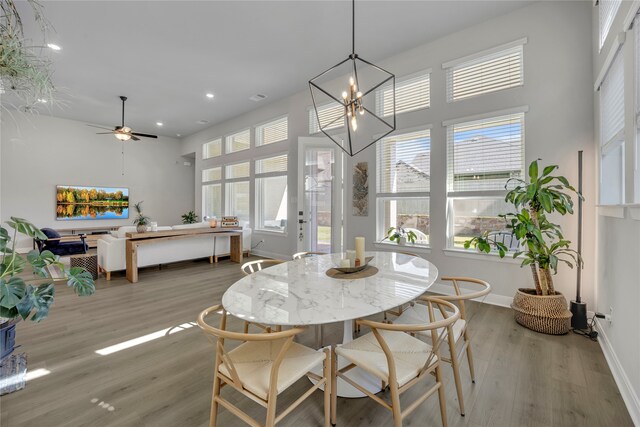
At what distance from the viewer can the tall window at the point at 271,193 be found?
20.9 feet

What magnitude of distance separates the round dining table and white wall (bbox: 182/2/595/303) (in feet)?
5.58

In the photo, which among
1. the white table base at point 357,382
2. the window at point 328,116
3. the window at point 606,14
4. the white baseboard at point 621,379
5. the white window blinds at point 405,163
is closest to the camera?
the white baseboard at point 621,379

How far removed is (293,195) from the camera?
5855mm

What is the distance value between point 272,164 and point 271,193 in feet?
2.24

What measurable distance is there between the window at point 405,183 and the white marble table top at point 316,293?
1971mm

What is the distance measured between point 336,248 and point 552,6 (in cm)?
407

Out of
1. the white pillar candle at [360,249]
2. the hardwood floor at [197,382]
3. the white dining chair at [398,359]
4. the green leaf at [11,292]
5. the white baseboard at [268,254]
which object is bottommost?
the hardwood floor at [197,382]

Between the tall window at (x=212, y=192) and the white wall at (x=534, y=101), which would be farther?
the tall window at (x=212, y=192)

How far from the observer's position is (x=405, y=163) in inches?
170

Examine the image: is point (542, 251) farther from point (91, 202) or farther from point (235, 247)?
point (91, 202)

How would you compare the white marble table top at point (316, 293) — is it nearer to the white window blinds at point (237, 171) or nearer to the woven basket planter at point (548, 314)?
the woven basket planter at point (548, 314)

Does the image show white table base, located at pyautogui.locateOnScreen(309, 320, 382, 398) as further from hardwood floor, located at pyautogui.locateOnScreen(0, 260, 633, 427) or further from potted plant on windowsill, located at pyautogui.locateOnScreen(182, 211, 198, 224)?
potted plant on windowsill, located at pyautogui.locateOnScreen(182, 211, 198, 224)

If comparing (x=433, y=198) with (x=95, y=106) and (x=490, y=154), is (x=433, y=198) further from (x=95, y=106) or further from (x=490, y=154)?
(x=95, y=106)

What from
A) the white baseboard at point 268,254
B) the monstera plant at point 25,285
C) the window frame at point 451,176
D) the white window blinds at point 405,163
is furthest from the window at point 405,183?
the monstera plant at point 25,285
